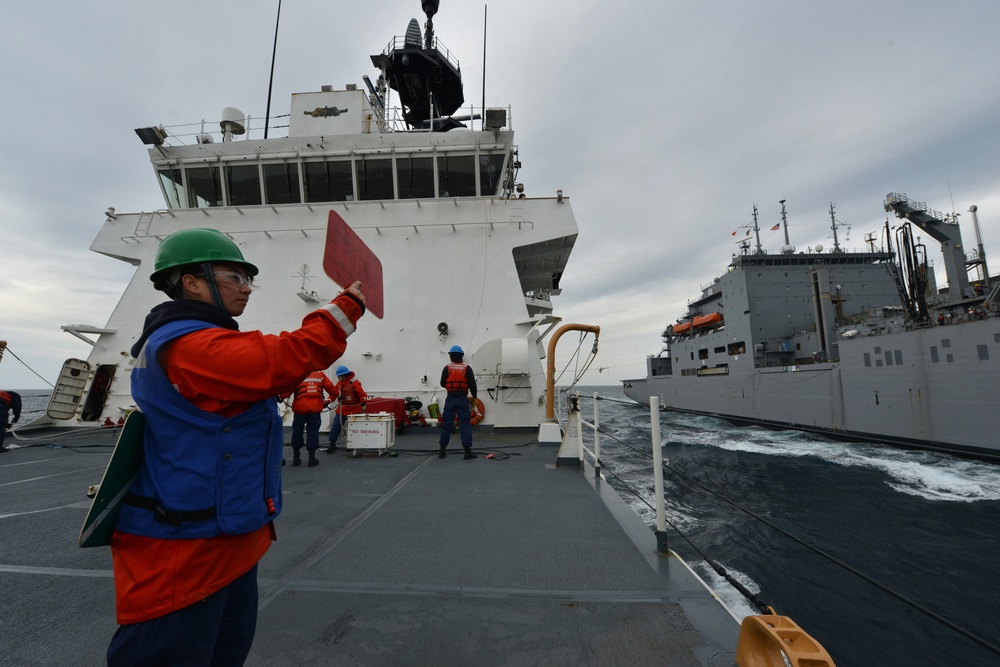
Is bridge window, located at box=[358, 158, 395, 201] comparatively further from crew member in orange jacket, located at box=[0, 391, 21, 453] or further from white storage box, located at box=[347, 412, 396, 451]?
crew member in orange jacket, located at box=[0, 391, 21, 453]

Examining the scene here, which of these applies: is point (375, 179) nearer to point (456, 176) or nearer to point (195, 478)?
point (456, 176)

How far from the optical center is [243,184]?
10.3 m

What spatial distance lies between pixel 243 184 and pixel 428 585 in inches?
439

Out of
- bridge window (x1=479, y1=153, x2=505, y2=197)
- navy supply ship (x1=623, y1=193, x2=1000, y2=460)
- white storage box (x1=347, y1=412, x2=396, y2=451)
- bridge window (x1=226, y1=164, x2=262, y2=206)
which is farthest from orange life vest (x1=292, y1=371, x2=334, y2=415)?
navy supply ship (x1=623, y1=193, x2=1000, y2=460)

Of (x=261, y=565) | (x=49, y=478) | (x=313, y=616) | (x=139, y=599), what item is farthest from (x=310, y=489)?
(x=139, y=599)

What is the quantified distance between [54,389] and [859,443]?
23258 mm

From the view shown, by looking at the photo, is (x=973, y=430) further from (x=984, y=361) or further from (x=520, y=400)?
(x=520, y=400)

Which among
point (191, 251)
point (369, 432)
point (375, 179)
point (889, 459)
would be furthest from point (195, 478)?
point (889, 459)

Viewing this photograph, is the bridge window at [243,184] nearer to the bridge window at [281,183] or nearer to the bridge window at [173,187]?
the bridge window at [281,183]

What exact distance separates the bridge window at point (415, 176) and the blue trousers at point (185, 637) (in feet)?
31.6

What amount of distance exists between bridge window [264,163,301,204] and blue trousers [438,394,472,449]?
7.33 metres

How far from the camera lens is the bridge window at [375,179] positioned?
982 cm

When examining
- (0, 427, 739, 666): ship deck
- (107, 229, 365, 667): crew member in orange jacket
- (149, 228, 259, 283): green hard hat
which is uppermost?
(149, 228, 259, 283): green hard hat

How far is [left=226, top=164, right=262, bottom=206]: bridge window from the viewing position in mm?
9992
